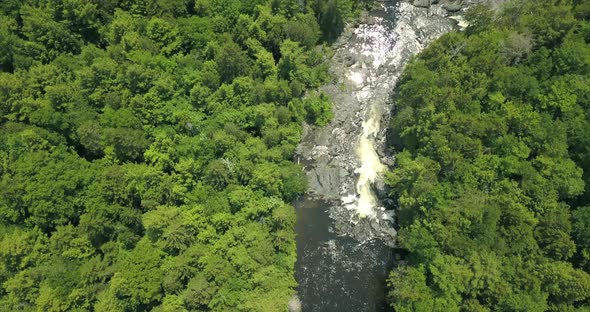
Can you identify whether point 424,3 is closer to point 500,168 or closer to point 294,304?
point 500,168

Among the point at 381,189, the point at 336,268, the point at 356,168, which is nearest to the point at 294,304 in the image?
the point at 336,268

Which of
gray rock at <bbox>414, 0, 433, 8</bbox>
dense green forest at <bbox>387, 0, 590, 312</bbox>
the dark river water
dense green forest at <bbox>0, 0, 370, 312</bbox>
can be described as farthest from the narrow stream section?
dense green forest at <bbox>387, 0, 590, 312</bbox>

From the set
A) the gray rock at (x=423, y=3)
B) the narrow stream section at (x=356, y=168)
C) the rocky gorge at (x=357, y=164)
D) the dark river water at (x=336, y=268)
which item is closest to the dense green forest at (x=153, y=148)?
the narrow stream section at (x=356, y=168)

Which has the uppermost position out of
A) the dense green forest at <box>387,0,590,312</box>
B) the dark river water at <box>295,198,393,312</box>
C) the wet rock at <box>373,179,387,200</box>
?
the dense green forest at <box>387,0,590,312</box>

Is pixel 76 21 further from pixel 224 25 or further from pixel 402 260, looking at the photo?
pixel 402 260

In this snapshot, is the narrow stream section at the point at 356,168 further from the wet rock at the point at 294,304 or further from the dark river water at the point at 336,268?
the wet rock at the point at 294,304

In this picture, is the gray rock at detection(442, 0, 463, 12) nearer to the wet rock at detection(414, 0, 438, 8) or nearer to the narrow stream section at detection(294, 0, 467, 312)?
the narrow stream section at detection(294, 0, 467, 312)
